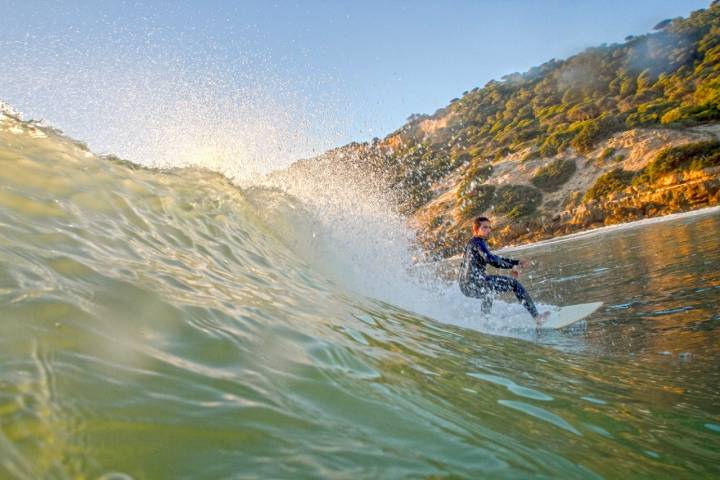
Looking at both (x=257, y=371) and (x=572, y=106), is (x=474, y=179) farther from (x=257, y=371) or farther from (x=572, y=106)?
(x=257, y=371)

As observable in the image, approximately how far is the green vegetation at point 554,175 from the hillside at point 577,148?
0.36 feet

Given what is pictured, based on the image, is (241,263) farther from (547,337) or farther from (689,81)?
(689,81)

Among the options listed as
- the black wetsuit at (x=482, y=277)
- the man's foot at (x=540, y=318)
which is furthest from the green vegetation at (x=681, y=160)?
the man's foot at (x=540, y=318)

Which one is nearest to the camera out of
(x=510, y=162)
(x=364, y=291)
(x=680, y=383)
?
(x=680, y=383)

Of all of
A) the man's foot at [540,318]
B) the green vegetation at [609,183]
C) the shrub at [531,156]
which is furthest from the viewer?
the shrub at [531,156]

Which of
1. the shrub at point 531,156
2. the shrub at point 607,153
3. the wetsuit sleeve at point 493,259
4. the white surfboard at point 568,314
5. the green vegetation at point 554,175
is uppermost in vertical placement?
the shrub at point 531,156

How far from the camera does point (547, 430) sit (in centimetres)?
231

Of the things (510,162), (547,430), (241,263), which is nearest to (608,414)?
(547,430)

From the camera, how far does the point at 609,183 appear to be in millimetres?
37281

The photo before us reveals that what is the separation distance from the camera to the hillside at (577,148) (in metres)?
33.5

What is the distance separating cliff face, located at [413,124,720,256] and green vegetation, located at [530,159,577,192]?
16.2 inches

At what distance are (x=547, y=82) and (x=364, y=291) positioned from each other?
79.0 m

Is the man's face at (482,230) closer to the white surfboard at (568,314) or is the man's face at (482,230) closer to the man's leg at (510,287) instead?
the man's leg at (510,287)

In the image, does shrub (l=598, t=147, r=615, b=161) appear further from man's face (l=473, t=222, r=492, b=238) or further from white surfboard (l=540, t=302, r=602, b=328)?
white surfboard (l=540, t=302, r=602, b=328)
